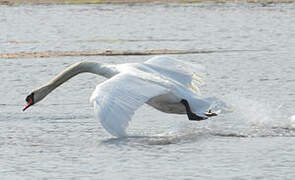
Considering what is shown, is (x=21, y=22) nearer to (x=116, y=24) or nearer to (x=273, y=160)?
(x=116, y=24)

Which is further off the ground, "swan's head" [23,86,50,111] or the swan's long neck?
the swan's long neck

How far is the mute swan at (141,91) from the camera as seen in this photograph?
8.88 m

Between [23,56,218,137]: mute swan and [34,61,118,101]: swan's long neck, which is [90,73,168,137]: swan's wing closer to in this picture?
[23,56,218,137]: mute swan

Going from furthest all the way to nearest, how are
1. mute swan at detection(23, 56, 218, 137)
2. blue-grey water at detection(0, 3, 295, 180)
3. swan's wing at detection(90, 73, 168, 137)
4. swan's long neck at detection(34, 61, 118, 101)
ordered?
1. swan's long neck at detection(34, 61, 118, 101)
2. blue-grey water at detection(0, 3, 295, 180)
3. mute swan at detection(23, 56, 218, 137)
4. swan's wing at detection(90, 73, 168, 137)

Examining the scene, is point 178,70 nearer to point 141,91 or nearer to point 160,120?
point 160,120

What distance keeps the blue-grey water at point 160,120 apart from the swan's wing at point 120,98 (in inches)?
21.6

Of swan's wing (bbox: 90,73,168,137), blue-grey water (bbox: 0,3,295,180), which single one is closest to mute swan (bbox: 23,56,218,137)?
swan's wing (bbox: 90,73,168,137)

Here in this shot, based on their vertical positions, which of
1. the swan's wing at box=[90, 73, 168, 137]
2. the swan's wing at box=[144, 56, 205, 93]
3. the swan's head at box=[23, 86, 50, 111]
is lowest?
the swan's head at box=[23, 86, 50, 111]

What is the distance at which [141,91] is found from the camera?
31.4 ft

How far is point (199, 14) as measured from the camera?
32.2 metres

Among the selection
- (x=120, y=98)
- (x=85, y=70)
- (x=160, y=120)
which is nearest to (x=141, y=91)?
(x=120, y=98)

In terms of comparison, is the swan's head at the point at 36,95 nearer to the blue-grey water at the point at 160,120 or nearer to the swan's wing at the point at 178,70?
the blue-grey water at the point at 160,120

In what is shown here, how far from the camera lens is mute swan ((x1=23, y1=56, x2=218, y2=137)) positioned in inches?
349

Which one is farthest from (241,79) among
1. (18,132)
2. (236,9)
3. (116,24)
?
(236,9)
